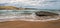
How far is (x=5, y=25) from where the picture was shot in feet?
3.14

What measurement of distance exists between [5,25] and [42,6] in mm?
420

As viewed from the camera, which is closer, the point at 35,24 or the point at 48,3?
the point at 35,24

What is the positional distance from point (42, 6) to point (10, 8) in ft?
1.05

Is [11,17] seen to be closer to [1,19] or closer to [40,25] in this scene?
[1,19]

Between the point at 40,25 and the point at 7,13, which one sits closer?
the point at 40,25

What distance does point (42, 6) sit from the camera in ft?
3.76

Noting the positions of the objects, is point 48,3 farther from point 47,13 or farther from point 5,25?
point 5,25

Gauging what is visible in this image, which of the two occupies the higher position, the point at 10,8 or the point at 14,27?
the point at 10,8

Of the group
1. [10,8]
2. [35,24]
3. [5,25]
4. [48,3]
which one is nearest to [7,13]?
[10,8]

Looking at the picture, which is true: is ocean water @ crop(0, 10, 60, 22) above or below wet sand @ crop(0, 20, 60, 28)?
above

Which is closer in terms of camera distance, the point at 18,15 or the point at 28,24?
the point at 28,24

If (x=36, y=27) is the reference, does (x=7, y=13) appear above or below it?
above

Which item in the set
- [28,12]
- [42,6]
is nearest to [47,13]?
[42,6]

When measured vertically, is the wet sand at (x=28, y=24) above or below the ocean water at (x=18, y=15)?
below
